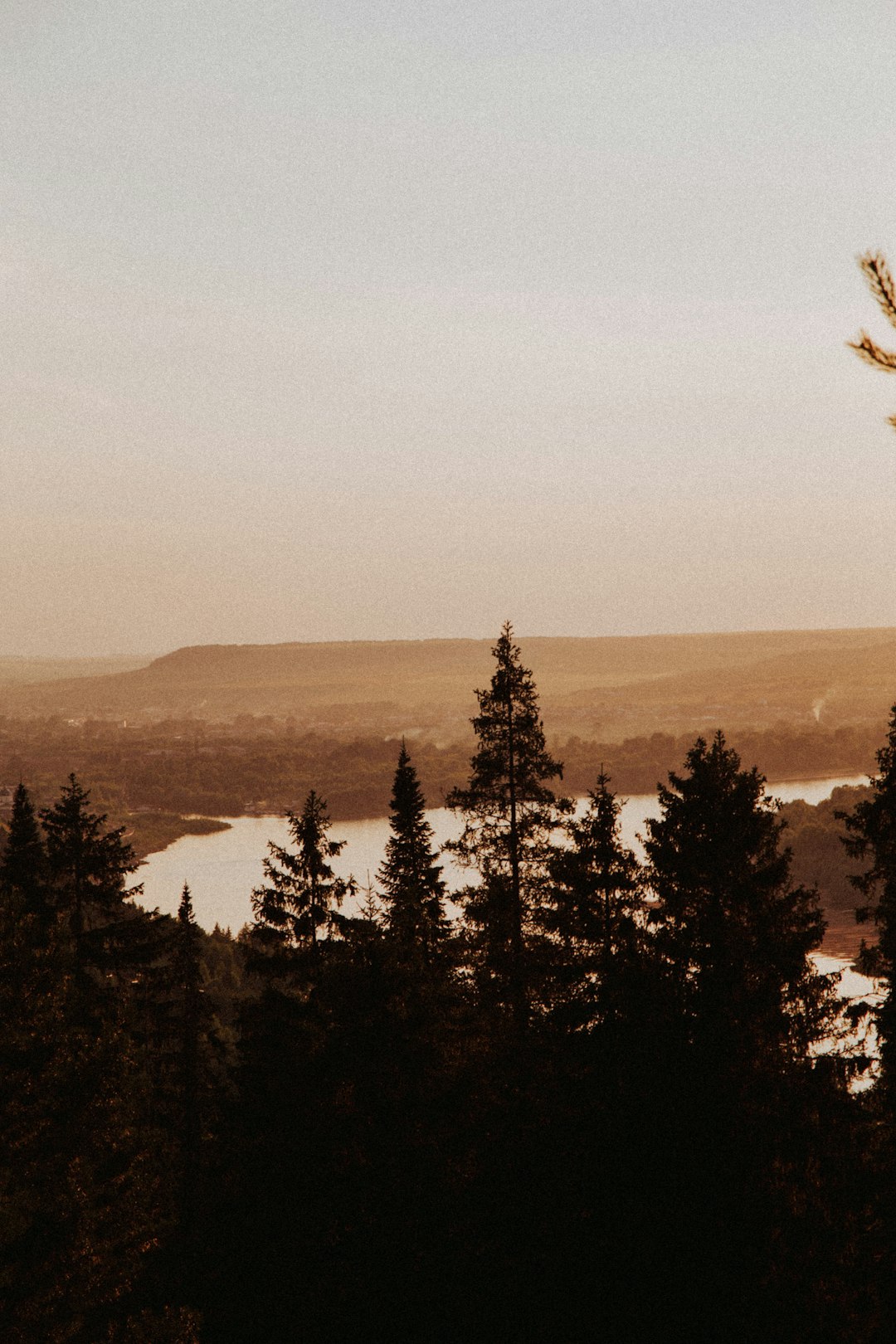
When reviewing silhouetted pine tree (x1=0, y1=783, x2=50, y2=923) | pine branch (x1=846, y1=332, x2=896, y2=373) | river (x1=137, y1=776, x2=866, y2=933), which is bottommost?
river (x1=137, y1=776, x2=866, y2=933)

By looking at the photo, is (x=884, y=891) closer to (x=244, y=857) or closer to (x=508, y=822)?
(x=508, y=822)

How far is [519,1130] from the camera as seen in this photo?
1614 cm

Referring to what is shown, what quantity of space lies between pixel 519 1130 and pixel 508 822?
8318 millimetres

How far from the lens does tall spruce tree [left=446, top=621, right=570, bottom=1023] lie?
22578 mm

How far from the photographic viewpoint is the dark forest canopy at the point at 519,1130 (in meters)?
13.8

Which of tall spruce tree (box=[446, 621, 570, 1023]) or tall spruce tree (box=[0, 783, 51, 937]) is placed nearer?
A: tall spruce tree (box=[446, 621, 570, 1023])

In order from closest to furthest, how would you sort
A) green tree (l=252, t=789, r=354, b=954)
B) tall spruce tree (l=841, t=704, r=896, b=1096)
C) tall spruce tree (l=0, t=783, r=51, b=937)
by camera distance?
tall spruce tree (l=841, t=704, r=896, b=1096) < green tree (l=252, t=789, r=354, b=954) < tall spruce tree (l=0, t=783, r=51, b=937)

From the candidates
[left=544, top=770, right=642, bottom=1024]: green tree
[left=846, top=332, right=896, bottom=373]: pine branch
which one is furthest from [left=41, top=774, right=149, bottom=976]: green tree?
[left=846, top=332, right=896, bottom=373]: pine branch

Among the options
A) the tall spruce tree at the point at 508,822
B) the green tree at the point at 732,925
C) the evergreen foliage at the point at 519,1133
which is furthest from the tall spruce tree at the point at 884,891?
the tall spruce tree at the point at 508,822

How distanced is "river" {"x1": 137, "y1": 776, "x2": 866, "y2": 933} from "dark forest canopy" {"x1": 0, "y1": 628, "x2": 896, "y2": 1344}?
60263mm

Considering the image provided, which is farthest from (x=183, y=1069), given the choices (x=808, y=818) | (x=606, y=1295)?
(x=808, y=818)

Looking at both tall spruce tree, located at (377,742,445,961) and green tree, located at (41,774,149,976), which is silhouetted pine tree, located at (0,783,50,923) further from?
tall spruce tree, located at (377,742,445,961)

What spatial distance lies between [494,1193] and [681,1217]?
285 cm

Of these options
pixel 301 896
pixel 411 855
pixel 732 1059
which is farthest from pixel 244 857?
pixel 732 1059
